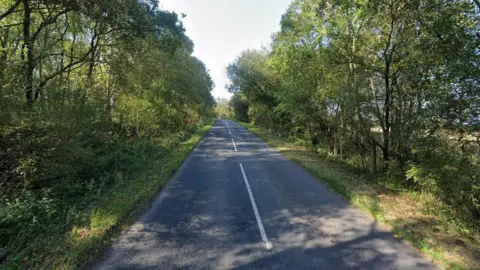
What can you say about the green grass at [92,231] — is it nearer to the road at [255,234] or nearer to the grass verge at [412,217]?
the road at [255,234]

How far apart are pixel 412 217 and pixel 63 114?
9692 mm

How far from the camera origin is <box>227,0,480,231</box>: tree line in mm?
5340

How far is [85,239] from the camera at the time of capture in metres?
4.08

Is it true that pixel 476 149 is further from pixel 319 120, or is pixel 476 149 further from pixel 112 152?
pixel 112 152

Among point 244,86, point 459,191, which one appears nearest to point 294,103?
point 459,191

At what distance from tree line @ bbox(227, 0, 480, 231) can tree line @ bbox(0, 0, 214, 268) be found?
6.58 metres

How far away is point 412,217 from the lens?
17.8ft

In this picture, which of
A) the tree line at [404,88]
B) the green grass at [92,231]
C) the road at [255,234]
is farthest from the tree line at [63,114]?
→ the tree line at [404,88]

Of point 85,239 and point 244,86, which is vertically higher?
point 244,86

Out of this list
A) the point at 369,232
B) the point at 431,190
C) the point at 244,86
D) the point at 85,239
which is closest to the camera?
the point at 85,239

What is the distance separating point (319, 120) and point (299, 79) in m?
2.78

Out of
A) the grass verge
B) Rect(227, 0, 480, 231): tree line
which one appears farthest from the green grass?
Rect(227, 0, 480, 231): tree line

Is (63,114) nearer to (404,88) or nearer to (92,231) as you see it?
(92,231)

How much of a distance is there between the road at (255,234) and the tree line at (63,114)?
179 centimetres
